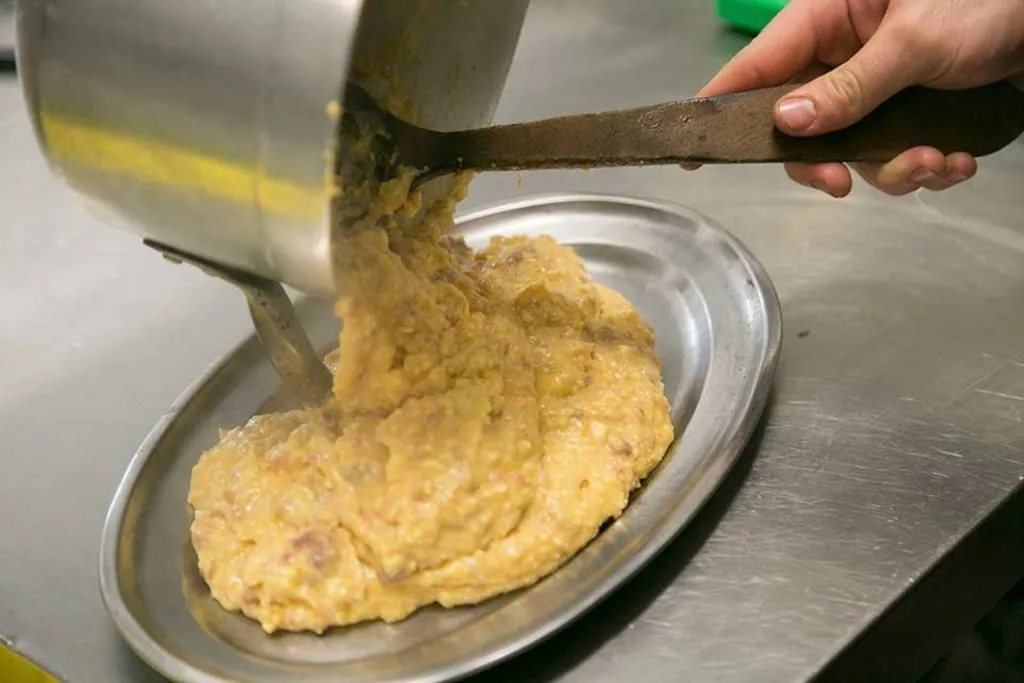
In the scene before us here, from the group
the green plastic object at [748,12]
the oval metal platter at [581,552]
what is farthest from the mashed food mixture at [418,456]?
the green plastic object at [748,12]

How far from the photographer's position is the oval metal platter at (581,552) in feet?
2.69

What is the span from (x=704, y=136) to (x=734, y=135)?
3 centimetres

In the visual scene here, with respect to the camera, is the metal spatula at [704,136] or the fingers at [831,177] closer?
the metal spatula at [704,136]

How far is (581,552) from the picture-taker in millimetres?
882

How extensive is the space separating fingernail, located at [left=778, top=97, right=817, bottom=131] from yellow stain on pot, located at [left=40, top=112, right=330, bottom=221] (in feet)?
1.51

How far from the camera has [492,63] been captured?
1053 millimetres

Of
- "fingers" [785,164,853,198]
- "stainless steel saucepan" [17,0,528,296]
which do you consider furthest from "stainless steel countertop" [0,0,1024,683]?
"stainless steel saucepan" [17,0,528,296]

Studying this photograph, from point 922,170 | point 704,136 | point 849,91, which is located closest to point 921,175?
point 922,170

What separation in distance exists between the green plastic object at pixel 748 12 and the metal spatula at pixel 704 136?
2.65 ft

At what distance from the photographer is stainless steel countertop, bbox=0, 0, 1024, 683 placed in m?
0.84

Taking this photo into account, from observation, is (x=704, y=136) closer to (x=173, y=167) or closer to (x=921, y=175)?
(x=921, y=175)

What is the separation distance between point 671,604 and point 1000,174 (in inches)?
34.0

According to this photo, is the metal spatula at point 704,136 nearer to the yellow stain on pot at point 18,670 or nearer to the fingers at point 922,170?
the fingers at point 922,170

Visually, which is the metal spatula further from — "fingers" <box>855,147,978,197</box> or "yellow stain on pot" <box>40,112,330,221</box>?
"yellow stain on pot" <box>40,112,330,221</box>
